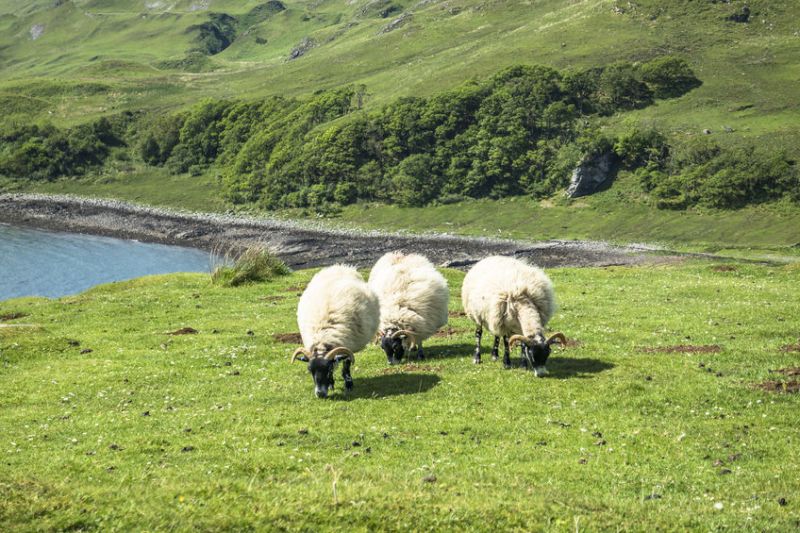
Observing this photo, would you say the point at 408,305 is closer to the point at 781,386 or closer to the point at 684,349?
the point at 684,349

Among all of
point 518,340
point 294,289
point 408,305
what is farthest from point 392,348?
point 294,289

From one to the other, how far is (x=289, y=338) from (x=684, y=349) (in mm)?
16626

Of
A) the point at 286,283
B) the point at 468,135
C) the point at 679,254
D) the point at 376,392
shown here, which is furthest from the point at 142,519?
the point at 468,135

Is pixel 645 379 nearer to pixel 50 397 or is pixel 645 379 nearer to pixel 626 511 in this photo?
pixel 626 511

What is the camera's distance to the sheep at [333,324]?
21.8 meters

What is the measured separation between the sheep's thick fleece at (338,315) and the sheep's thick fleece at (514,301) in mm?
3877

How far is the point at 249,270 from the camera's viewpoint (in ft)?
183

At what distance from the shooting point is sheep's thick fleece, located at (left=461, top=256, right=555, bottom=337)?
2414cm

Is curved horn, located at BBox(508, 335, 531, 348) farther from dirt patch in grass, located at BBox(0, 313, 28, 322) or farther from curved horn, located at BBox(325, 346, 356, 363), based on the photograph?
dirt patch in grass, located at BBox(0, 313, 28, 322)

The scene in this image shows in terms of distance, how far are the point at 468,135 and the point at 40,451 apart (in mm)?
154637

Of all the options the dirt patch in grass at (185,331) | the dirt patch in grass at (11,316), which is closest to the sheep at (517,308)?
the dirt patch in grass at (185,331)

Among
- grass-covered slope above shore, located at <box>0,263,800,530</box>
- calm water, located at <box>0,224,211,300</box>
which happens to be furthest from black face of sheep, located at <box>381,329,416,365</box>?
calm water, located at <box>0,224,211,300</box>

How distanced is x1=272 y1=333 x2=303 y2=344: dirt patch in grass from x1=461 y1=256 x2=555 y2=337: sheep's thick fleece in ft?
30.3

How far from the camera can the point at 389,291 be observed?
28219 millimetres
